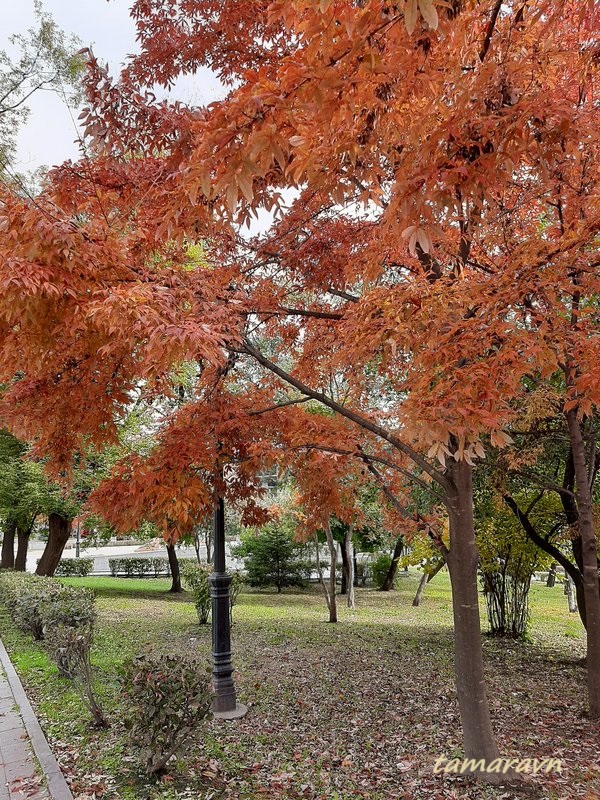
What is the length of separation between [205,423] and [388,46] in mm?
3576

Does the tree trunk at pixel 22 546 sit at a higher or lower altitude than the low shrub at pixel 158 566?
higher

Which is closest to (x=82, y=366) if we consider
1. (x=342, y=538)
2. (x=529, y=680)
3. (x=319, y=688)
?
(x=319, y=688)

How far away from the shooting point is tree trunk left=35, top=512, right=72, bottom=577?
16.2 meters

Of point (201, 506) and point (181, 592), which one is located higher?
point (201, 506)

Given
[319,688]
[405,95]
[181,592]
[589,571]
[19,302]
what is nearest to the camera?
[405,95]

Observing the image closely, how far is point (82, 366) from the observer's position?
170 inches

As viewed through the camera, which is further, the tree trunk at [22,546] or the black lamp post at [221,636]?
the tree trunk at [22,546]

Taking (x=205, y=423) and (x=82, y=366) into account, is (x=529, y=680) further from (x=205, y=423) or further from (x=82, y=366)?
(x=82, y=366)

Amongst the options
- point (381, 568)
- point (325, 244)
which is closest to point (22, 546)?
point (381, 568)

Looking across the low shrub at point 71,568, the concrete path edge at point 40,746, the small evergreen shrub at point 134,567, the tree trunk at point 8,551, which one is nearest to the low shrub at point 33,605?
the concrete path edge at point 40,746

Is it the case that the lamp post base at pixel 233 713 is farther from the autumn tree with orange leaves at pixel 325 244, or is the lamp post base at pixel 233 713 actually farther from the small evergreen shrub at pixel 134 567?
the small evergreen shrub at pixel 134 567

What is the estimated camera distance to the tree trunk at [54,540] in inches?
636

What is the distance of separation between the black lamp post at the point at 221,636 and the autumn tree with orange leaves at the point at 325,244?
56 centimetres

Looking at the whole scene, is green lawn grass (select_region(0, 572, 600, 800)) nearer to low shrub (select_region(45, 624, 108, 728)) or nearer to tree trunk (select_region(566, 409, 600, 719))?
low shrub (select_region(45, 624, 108, 728))
